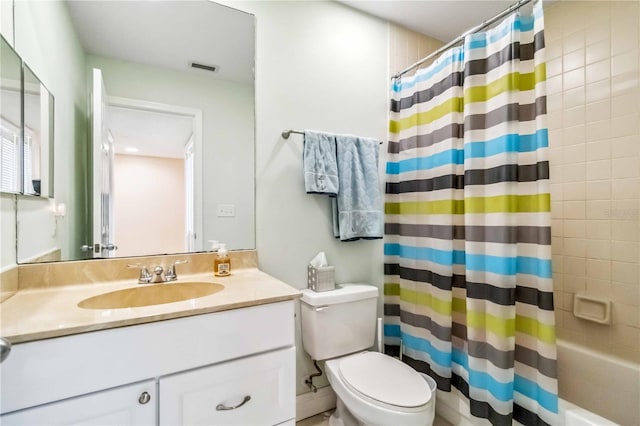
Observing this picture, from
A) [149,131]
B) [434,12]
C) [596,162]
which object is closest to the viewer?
[149,131]

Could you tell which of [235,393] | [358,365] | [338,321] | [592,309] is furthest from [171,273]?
[592,309]

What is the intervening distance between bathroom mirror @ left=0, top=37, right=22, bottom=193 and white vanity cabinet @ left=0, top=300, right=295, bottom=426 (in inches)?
23.4

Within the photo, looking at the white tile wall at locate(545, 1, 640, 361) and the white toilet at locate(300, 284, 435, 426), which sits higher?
the white tile wall at locate(545, 1, 640, 361)

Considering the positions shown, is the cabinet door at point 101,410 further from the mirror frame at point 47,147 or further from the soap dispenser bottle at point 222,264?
the mirror frame at point 47,147

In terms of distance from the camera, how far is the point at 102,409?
0.78 metres

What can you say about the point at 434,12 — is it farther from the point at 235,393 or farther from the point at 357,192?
the point at 235,393

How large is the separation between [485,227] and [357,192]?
0.65 m

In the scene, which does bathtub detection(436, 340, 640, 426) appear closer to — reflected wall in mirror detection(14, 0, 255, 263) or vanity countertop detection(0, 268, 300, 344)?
vanity countertop detection(0, 268, 300, 344)

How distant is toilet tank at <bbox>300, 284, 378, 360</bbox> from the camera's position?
1478 mm

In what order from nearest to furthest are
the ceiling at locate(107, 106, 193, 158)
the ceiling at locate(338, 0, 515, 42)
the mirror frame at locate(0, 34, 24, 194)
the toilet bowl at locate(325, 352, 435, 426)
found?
the mirror frame at locate(0, 34, 24, 194) → the toilet bowl at locate(325, 352, 435, 426) → the ceiling at locate(107, 106, 193, 158) → the ceiling at locate(338, 0, 515, 42)

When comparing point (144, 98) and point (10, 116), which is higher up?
point (144, 98)

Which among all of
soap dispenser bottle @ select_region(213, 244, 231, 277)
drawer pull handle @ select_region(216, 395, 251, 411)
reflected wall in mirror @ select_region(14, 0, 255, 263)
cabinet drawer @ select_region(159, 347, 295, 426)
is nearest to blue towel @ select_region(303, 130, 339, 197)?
reflected wall in mirror @ select_region(14, 0, 255, 263)

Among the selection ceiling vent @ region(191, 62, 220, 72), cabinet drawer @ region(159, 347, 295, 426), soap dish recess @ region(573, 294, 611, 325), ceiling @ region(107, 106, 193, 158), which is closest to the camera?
cabinet drawer @ region(159, 347, 295, 426)

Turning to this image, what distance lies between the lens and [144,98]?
1.31 metres
